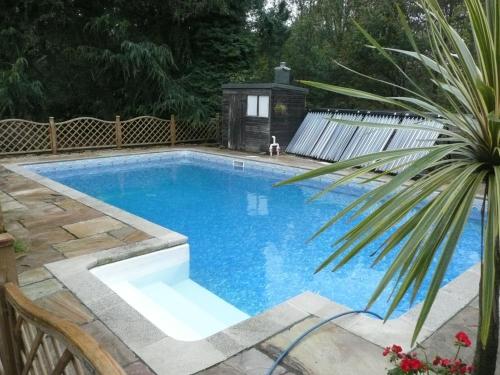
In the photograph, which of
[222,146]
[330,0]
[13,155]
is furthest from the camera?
[330,0]

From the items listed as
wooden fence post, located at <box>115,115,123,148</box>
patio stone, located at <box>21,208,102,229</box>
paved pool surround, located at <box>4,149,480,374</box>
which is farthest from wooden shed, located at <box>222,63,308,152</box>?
paved pool surround, located at <box>4,149,480,374</box>

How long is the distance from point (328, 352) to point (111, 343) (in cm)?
114

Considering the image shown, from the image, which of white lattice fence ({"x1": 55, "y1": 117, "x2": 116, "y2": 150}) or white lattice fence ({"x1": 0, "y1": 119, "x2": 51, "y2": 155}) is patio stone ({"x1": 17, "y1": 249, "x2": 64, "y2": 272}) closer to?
white lattice fence ({"x1": 0, "y1": 119, "x2": 51, "y2": 155})

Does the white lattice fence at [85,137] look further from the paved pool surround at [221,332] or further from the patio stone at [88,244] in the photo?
the paved pool surround at [221,332]

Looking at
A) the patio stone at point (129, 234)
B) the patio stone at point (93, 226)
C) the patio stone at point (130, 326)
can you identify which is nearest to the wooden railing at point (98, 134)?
the patio stone at point (93, 226)

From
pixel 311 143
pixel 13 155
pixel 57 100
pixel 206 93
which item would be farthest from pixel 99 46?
pixel 311 143

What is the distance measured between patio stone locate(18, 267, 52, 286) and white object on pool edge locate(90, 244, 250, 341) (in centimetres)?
34

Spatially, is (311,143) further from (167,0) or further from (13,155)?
(13,155)

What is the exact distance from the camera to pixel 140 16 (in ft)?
39.3

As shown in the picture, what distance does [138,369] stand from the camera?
1.97 metres

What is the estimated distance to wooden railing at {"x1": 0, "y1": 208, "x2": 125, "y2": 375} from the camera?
3.20 feet

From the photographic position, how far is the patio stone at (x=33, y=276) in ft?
9.43

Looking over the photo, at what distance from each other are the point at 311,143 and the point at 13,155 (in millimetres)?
6622

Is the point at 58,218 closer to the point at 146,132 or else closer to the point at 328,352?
the point at 328,352
